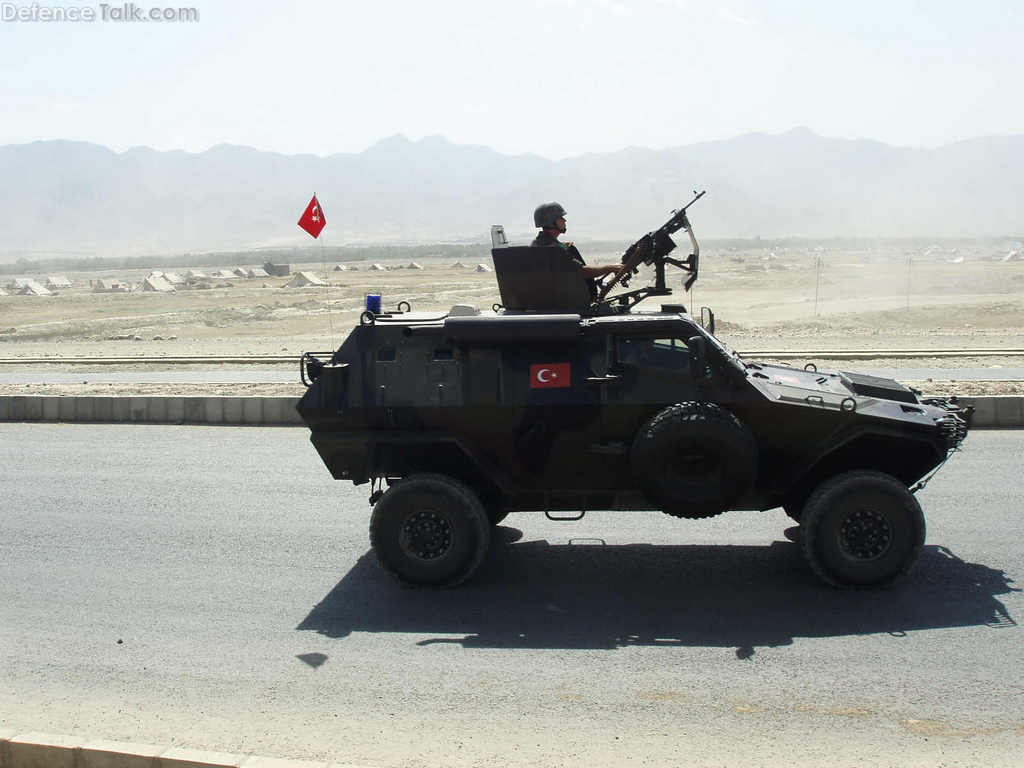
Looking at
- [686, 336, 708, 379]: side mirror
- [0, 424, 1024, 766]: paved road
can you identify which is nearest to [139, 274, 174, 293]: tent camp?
[0, 424, 1024, 766]: paved road

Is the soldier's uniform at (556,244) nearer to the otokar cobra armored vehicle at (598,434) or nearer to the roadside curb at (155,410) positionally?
the otokar cobra armored vehicle at (598,434)

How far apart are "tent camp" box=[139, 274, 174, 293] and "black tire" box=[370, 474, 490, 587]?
1721 inches

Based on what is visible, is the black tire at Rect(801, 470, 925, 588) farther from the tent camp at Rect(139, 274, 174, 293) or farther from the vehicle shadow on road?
the tent camp at Rect(139, 274, 174, 293)

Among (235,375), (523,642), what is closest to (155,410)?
(235,375)

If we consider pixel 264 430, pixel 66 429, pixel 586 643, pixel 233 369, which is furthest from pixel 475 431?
pixel 233 369

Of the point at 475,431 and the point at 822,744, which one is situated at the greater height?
the point at 475,431

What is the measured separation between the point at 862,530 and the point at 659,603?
1.52m

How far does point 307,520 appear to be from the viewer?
32.4ft

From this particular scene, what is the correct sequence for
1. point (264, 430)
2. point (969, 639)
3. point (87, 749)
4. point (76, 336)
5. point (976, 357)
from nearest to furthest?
1. point (87, 749)
2. point (969, 639)
3. point (264, 430)
4. point (976, 357)
5. point (76, 336)

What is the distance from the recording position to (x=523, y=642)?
6.88 m

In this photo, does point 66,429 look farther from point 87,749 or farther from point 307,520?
point 87,749

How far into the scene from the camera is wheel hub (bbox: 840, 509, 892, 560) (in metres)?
7.37

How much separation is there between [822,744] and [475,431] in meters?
3.43

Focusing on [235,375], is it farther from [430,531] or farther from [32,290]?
[32,290]
